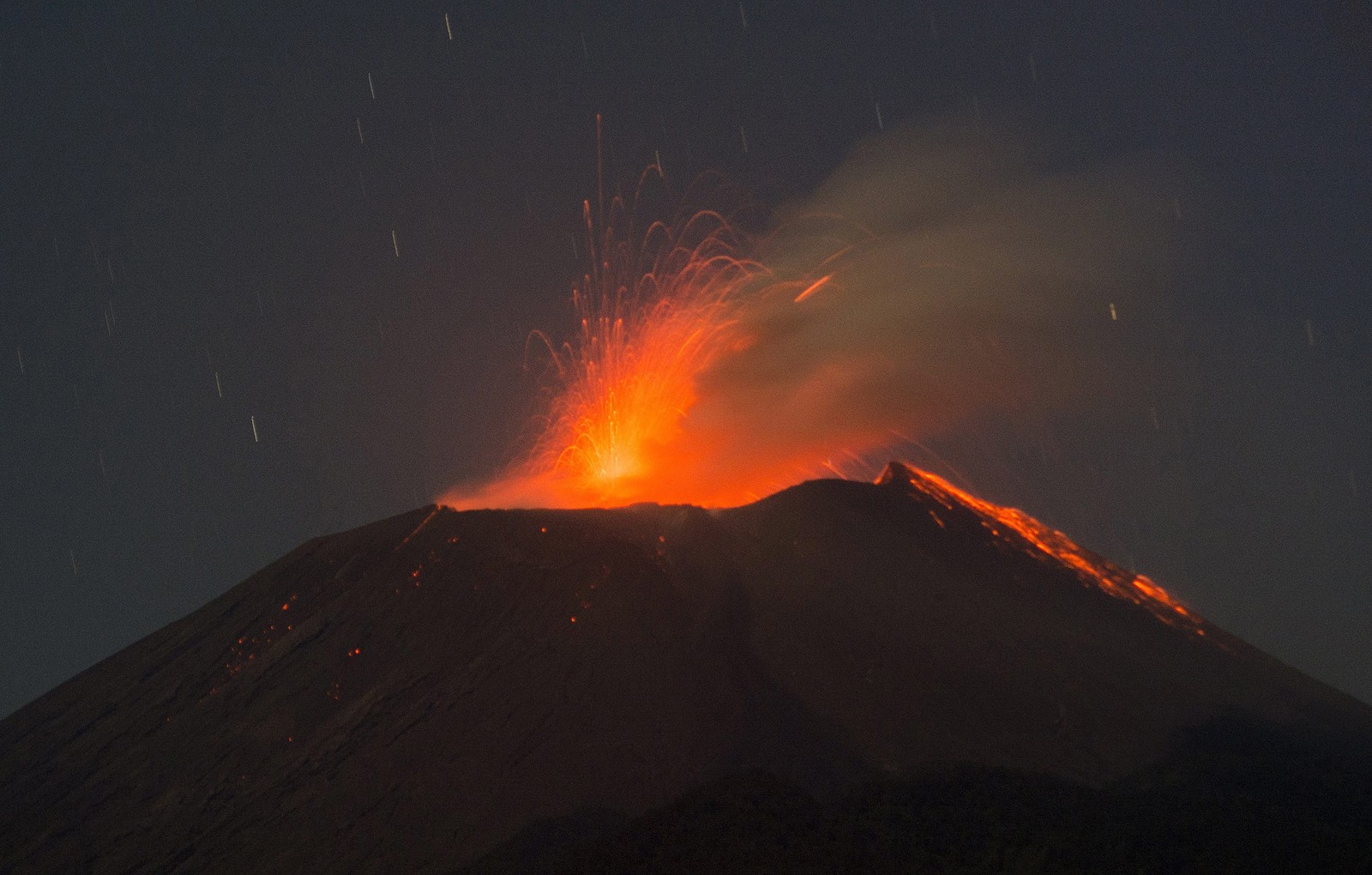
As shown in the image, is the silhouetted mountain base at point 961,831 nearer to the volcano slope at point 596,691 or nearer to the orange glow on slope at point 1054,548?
the volcano slope at point 596,691

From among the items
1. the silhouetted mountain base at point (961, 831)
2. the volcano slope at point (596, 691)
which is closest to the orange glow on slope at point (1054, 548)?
the volcano slope at point (596, 691)

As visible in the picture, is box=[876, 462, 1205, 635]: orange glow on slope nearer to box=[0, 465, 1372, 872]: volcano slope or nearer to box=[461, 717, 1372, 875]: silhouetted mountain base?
box=[0, 465, 1372, 872]: volcano slope

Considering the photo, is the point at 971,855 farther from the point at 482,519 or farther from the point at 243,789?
the point at 482,519

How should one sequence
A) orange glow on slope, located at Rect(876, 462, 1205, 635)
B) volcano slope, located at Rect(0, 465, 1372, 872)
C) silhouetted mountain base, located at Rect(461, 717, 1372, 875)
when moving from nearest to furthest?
silhouetted mountain base, located at Rect(461, 717, 1372, 875) < volcano slope, located at Rect(0, 465, 1372, 872) < orange glow on slope, located at Rect(876, 462, 1205, 635)

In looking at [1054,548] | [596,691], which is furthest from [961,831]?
[1054,548]

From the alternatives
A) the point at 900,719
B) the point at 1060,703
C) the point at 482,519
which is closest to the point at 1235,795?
the point at 1060,703

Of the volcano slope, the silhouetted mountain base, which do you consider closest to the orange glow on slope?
the volcano slope
